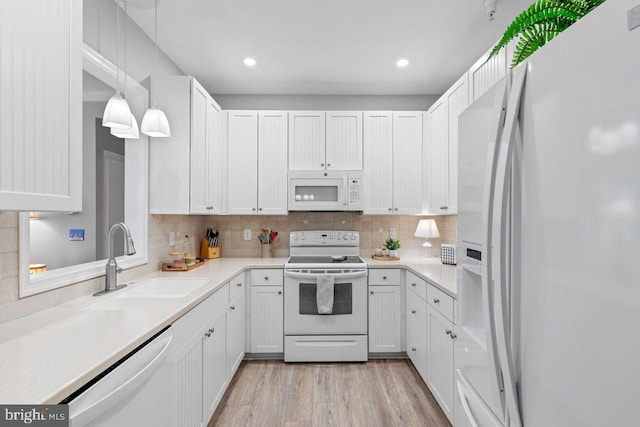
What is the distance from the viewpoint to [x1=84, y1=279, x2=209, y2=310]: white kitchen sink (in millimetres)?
1563

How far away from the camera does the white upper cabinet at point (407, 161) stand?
3.25m

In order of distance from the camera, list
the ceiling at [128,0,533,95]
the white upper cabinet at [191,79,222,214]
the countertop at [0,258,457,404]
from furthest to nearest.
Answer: the white upper cabinet at [191,79,222,214] < the ceiling at [128,0,533,95] < the countertop at [0,258,457,404]

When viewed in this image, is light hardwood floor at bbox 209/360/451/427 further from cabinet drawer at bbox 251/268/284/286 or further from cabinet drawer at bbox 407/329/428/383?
cabinet drawer at bbox 251/268/284/286

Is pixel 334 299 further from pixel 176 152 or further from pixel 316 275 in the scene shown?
pixel 176 152

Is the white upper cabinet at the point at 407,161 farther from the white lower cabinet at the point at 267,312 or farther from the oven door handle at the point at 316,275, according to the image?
the white lower cabinet at the point at 267,312

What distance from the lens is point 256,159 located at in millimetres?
3250

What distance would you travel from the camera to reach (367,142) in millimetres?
3262

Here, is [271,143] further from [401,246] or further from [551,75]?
[551,75]

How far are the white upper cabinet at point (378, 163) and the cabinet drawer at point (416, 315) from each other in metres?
0.95

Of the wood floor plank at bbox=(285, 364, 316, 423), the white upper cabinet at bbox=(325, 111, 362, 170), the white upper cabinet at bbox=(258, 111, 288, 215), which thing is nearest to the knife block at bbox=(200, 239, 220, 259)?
the white upper cabinet at bbox=(258, 111, 288, 215)

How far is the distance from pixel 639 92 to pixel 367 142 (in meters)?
2.79

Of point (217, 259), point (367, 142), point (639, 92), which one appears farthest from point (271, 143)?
point (639, 92)

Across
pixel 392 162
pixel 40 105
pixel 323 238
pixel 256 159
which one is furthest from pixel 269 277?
pixel 40 105

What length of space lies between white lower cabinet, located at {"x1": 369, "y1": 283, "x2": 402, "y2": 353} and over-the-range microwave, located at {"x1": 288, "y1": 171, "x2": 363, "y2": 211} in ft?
2.90
